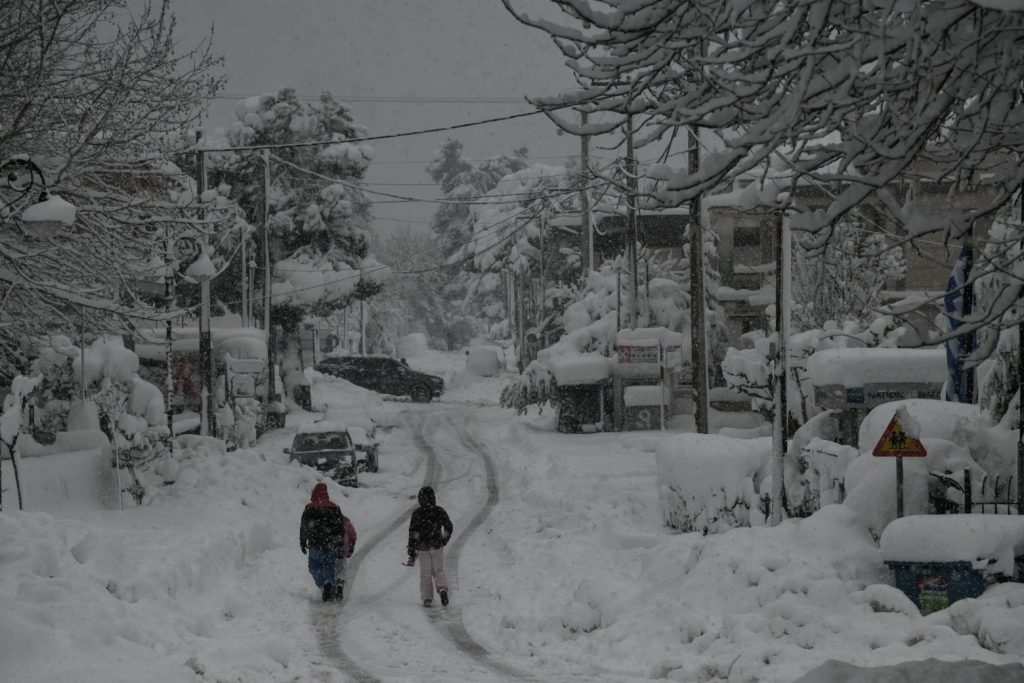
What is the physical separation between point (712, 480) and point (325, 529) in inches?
219

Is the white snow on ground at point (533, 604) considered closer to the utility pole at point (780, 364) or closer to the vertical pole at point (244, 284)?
the utility pole at point (780, 364)

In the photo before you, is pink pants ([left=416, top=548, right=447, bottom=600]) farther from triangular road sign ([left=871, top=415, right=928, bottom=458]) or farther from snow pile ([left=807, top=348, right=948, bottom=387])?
snow pile ([left=807, top=348, right=948, bottom=387])

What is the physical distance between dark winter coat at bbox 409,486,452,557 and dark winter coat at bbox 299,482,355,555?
0.94 m

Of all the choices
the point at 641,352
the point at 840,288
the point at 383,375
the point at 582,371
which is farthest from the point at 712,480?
the point at 383,375

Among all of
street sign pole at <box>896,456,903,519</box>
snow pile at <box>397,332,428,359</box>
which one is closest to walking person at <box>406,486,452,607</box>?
street sign pole at <box>896,456,903,519</box>

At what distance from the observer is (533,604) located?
13.2 meters

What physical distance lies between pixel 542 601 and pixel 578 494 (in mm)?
8103

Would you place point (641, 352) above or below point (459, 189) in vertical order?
below

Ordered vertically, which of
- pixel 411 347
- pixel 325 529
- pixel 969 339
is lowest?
pixel 325 529

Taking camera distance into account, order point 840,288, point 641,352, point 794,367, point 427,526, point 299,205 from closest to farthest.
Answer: point 427,526, point 794,367, point 641,352, point 840,288, point 299,205

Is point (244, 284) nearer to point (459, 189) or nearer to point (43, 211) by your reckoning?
Result: point (43, 211)

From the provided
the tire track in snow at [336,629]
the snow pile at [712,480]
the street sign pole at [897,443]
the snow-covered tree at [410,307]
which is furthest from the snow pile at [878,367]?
the snow-covered tree at [410,307]

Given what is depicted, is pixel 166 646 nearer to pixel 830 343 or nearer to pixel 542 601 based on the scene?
pixel 542 601

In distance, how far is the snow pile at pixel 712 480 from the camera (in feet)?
50.4
